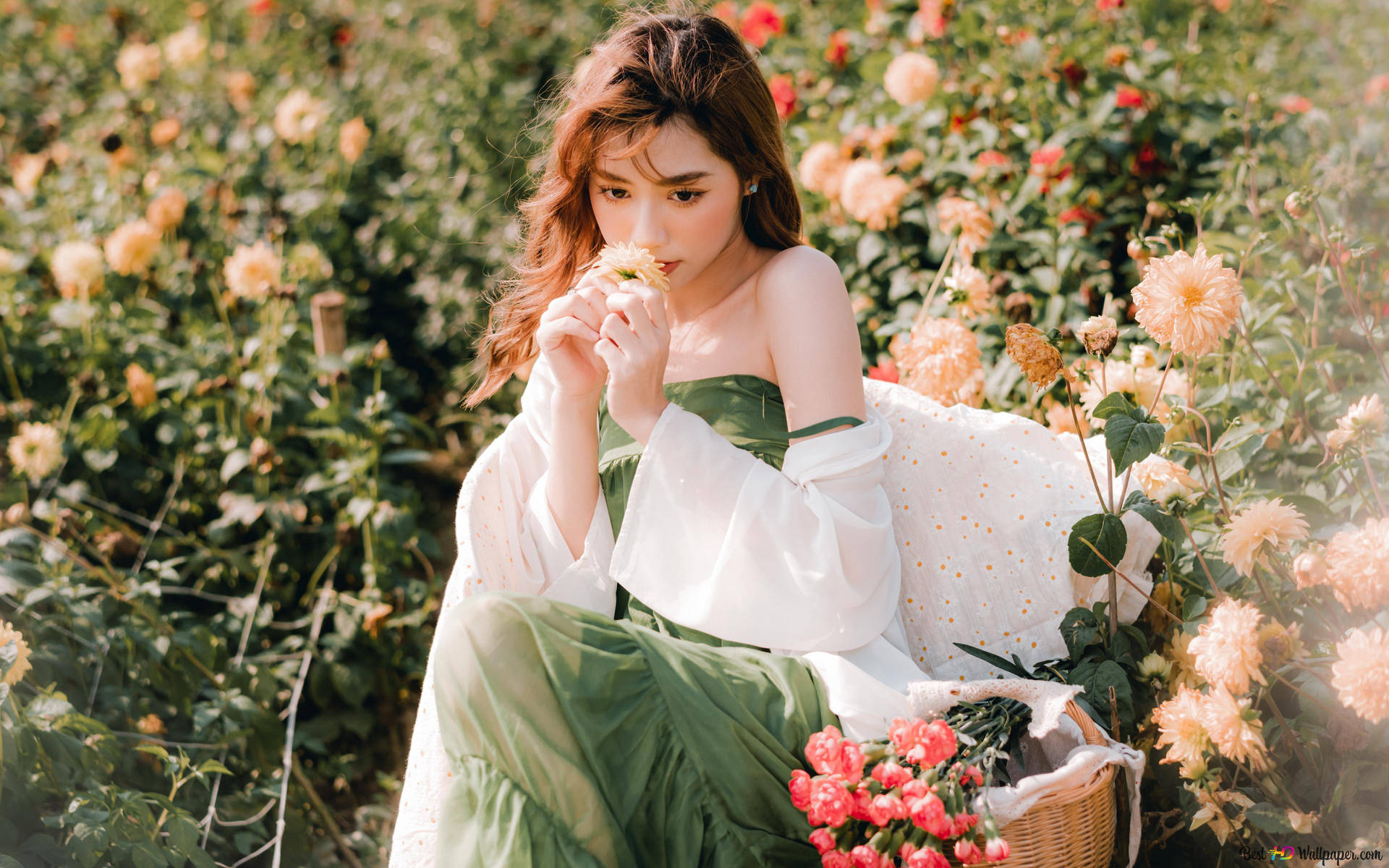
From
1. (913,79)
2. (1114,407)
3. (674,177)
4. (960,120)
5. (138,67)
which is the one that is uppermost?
(138,67)

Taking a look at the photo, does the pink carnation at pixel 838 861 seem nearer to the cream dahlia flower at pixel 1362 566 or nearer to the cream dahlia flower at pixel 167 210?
the cream dahlia flower at pixel 1362 566

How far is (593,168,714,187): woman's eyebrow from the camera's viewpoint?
1.54m

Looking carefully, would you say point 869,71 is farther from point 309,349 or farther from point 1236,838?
point 1236,838

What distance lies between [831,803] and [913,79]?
2108mm

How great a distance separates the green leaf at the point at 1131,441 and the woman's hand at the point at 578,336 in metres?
0.69

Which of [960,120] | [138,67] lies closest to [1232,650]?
[960,120]

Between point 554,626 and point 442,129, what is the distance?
298 centimetres

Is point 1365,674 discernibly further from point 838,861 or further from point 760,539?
point 760,539

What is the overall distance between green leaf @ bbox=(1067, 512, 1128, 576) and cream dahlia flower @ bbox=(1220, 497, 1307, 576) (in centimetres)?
15

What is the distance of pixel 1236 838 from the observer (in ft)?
4.75

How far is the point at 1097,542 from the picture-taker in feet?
4.84

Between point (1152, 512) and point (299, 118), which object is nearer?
point (1152, 512)

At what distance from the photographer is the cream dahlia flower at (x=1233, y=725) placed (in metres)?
1.25

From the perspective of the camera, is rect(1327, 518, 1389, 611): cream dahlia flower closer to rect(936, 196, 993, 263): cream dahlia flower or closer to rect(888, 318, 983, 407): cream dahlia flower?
rect(888, 318, 983, 407): cream dahlia flower
